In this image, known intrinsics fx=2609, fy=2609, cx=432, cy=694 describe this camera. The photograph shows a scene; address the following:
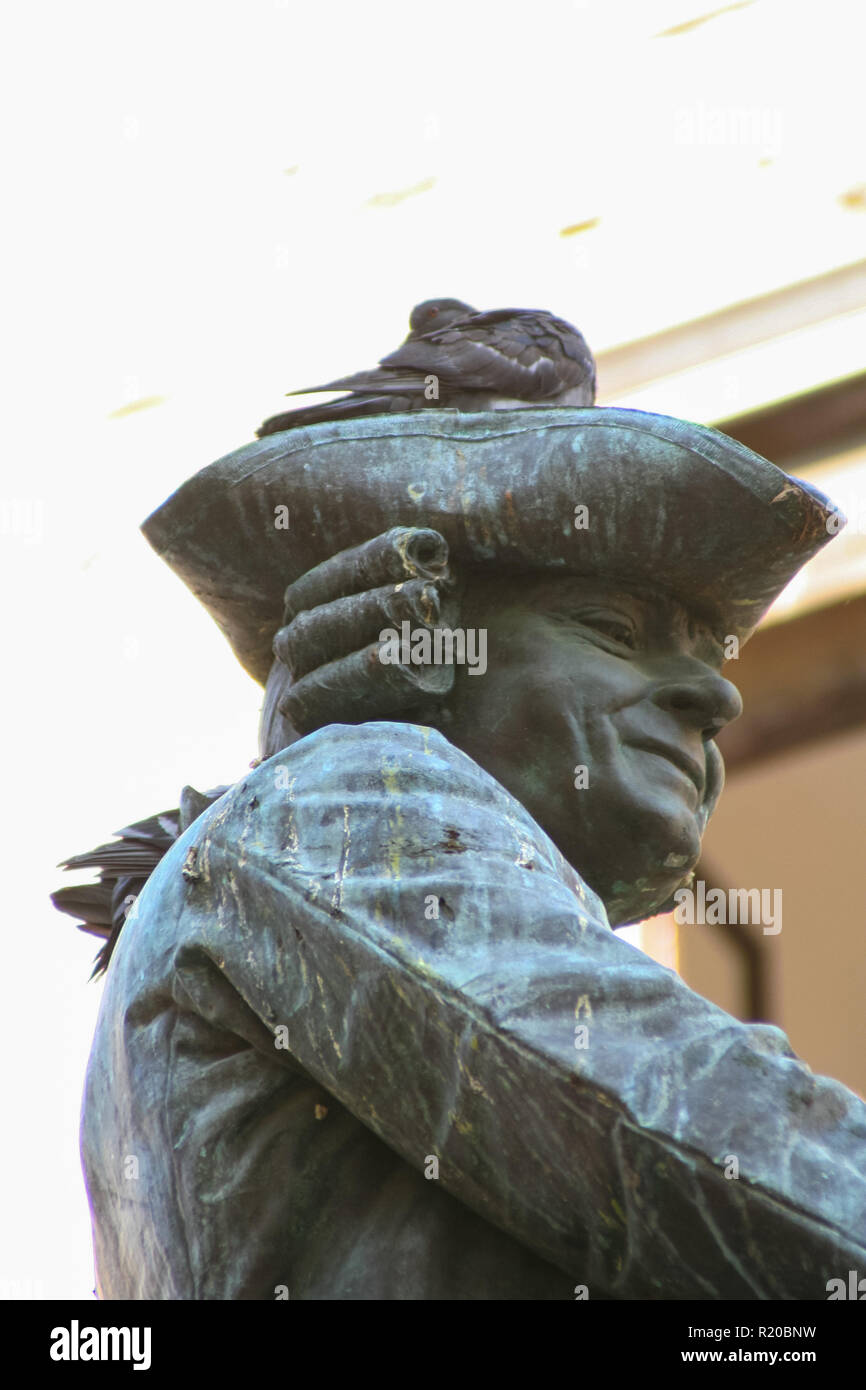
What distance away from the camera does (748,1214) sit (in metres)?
2.05

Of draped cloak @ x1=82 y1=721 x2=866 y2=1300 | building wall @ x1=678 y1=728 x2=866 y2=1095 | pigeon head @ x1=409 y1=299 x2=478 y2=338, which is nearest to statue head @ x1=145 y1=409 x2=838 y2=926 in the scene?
draped cloak @ x1=82 y1=721 x2=866 y2=1300

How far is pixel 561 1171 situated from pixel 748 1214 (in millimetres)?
160

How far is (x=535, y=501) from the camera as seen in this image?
2682mm

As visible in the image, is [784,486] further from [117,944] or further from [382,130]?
[382,130]

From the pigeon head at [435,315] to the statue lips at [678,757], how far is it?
29.1 inches

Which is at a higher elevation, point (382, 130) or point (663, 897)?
point (382, 130)

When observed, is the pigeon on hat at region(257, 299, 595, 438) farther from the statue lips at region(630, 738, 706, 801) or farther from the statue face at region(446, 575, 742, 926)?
the statue lips at region(630, 738, 706, 801)

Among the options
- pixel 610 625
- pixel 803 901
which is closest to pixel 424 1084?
pixel 610 625

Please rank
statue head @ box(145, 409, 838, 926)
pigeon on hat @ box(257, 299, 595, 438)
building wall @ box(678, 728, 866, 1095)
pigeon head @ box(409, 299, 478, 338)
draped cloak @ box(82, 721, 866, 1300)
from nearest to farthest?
draped cloak @ box(82, 721, 866, 1300) < statue head @ box(145, 409, 838, 926) < pigeon on hat @ box(257, 299, 595, 438) < pigeon head @ box(409, 299, 478, 338) < building wall @ box(678, 728, 866, 1095)

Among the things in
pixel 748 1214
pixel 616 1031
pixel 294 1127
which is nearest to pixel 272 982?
pixel 294 1127

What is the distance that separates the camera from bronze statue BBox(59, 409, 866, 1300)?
211cm

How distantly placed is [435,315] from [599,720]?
80 cm

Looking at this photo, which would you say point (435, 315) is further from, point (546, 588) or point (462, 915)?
point (462, 915)

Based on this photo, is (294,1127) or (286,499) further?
(286,499)
